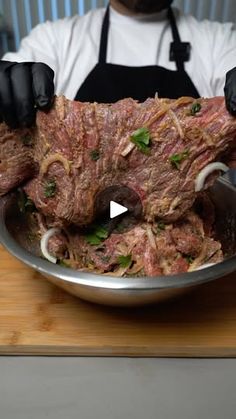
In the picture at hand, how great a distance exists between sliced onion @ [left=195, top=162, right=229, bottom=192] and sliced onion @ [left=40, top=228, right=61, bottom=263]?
1.15 ft

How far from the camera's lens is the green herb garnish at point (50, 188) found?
983 mm

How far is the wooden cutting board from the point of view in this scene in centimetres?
88

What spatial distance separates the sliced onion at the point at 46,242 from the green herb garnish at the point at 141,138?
11.6 inches

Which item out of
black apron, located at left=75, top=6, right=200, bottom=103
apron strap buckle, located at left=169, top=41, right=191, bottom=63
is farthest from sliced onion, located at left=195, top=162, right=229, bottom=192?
apron strap buckle, located at left=169, top=41, right=191, bottom=63

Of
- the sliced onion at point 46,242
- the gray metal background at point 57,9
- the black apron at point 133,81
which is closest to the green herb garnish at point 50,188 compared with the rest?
the sliced onion at point 46,242

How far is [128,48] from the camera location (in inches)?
70.4

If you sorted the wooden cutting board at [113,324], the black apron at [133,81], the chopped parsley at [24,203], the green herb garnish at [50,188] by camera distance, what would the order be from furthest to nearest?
the black apron at [133,81] → the chopped parsley at [24,203] → the green herb garnish at [50,188] → the wooden cutting board at [113,324]

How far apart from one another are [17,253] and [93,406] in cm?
34

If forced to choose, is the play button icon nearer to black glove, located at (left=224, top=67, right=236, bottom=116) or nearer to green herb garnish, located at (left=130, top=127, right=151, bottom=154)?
green herb garnish, located at (left=130, top=127, right=151, bottom=154)

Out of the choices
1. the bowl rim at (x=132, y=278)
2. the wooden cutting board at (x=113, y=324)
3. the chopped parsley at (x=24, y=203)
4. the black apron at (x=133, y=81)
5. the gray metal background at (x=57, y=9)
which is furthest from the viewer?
the gray metal background at (x=57, y=9)

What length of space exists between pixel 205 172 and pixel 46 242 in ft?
1.31

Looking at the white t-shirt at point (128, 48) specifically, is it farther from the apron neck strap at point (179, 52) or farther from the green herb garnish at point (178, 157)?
the green herb garnish at point (178, 157)

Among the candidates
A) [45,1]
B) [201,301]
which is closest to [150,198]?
[201,301]

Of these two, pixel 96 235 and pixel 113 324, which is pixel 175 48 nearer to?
pixel 96 235
